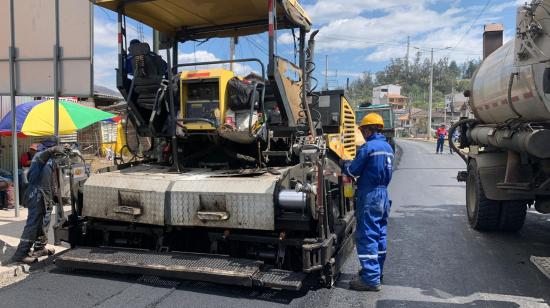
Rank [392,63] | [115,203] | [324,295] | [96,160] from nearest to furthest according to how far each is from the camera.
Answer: [324,295], [115,203], [96,160], [392,63]

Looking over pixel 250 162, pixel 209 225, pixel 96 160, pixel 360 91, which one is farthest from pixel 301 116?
pixel 360 91

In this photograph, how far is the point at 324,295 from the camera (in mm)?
4504

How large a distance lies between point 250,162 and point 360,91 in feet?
399

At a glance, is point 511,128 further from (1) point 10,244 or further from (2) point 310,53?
(1) point 10,244

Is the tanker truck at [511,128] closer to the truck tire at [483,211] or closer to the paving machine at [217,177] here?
the truck tire at [483,211]

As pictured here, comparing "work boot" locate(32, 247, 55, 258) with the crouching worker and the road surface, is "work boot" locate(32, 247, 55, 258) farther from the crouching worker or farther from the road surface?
the road surface

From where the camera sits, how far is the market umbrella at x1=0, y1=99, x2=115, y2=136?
35.2 feet

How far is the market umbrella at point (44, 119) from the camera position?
10.7 meters

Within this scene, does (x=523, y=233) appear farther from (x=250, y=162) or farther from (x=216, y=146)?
(x=216, y=146)

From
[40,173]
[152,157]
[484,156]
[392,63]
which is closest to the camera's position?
[40,173]

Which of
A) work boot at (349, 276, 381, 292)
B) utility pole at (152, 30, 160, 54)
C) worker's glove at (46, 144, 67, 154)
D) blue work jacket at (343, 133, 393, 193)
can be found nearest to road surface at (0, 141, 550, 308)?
work boot at (349, 276, 381, 292)

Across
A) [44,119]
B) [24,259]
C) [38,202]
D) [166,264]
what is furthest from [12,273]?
[44,119]

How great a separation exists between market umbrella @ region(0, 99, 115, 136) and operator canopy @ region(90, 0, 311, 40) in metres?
5.97

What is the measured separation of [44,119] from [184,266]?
8.20 meters
